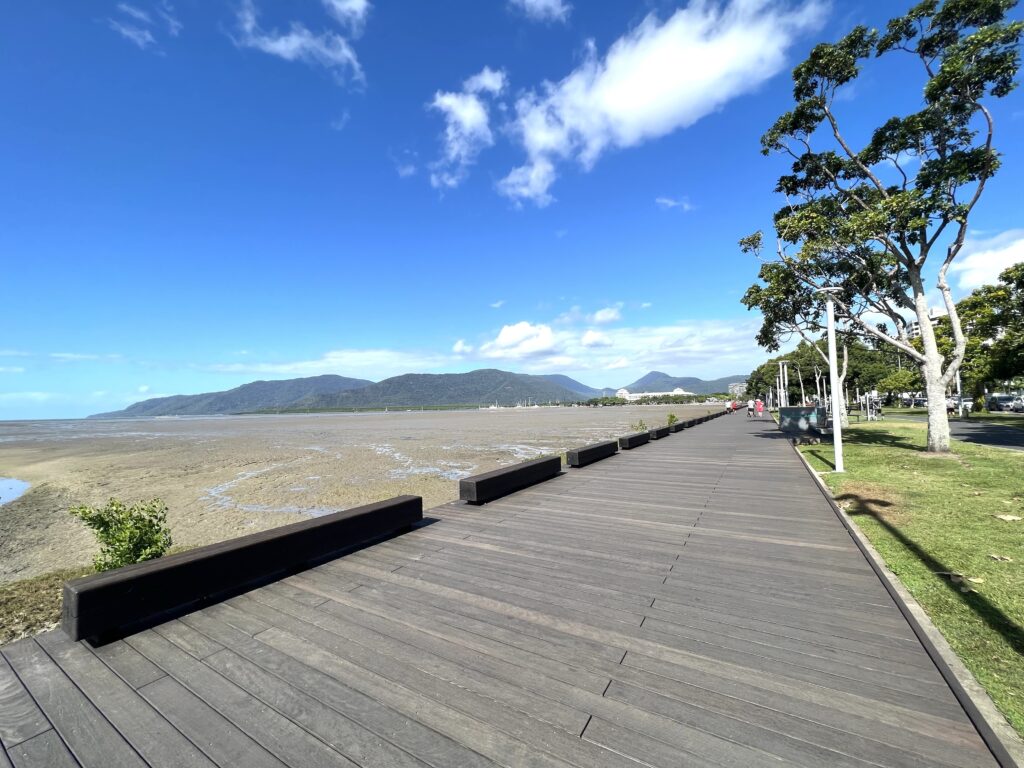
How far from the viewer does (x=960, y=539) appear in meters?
4.82

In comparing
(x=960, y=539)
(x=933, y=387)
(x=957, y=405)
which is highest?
(x=933, y=387)

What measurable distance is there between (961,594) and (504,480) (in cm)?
535

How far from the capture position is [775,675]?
2414mm

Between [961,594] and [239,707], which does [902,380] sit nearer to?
[961,594]

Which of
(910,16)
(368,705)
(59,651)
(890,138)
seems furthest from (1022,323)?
(59,651)

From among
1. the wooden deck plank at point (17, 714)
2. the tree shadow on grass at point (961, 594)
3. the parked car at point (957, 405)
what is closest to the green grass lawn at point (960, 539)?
the tree shadow on grass at point (961, 594)

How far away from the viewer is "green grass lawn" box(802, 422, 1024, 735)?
8.86 ft

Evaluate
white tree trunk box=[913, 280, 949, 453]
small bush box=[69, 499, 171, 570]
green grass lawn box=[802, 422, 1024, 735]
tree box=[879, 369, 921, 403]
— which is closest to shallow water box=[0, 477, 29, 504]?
small bush box=[69, 499, 171, 570]

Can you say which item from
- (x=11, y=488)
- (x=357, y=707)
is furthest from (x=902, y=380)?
(x=11, y=488)

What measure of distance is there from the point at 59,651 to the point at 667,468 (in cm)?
975

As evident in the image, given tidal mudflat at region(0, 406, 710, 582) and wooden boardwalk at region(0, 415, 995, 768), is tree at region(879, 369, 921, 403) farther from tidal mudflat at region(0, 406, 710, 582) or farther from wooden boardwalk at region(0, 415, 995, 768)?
wooden boardwalk at region(0, 415, 995, 768)

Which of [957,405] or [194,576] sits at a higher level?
[957,405]

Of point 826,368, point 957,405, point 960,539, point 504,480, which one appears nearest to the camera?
point 960,539

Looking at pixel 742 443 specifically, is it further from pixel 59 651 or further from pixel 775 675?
pixel 59 651
